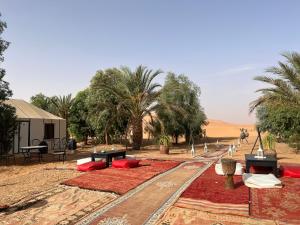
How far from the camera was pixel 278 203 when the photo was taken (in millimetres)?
6984

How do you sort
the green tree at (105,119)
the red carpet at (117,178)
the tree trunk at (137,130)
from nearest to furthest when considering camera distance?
1. the red carpet at (117,178)
2. the tree trunk at (137,130)
3. the green tree at (105,119)

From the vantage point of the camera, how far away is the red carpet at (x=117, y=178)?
28.8ft

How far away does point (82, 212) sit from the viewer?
6.62 meters

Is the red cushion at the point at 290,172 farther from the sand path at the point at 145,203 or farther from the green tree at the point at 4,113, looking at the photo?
the green tree at the point at 4,113

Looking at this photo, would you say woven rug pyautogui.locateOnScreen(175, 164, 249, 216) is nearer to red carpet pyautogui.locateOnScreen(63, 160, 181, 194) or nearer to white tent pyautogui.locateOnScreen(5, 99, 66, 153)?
red carpet pyautogui.locateOnScreen(63, 160, 181, 194)

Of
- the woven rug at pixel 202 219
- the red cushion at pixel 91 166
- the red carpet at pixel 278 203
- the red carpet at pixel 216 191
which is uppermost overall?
the red cushion at pixel 91 166

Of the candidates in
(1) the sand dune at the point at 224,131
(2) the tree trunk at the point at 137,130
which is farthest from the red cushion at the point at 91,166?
(1) the sand dune at the point at 224,131

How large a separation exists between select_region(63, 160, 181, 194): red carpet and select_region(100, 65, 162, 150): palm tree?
358 inches

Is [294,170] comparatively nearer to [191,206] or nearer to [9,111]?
[191,206]

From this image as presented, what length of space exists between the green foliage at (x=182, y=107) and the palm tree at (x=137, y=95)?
3525mm

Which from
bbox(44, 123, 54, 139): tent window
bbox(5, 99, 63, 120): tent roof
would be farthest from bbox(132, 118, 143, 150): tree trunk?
bbox(44, 123, 54, 139): tent window

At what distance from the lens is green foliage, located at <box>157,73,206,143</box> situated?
2584 cm

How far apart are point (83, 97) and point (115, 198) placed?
23.6 metres

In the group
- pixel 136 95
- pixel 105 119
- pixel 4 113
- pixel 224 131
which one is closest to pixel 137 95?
pixel 136 95
